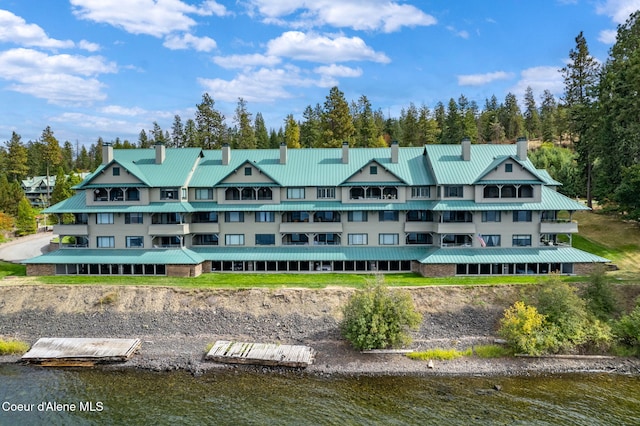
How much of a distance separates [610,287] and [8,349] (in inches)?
1793

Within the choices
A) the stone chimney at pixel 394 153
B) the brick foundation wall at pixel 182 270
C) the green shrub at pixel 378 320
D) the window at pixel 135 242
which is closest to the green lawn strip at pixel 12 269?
the window at pixel 135 242

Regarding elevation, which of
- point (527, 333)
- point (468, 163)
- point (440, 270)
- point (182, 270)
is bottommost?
point (527, 333)

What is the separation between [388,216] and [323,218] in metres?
6.64

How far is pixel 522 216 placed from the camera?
4544cm

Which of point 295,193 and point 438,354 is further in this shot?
point 295,193

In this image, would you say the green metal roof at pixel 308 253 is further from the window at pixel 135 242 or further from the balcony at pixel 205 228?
the window at pixel 135 242

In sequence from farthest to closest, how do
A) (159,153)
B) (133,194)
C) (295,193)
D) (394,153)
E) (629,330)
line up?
(159,153)
(394,153)
(295,193)
(133,194)
(629,330)

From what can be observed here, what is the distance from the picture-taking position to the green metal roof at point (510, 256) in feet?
141

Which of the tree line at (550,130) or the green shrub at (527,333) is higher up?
the tree line at (550,130)

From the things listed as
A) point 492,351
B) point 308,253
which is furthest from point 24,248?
point 492,351

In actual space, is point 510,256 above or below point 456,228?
below

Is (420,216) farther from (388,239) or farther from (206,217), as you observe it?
(206,217)

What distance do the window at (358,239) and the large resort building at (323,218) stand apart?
4.0 inches

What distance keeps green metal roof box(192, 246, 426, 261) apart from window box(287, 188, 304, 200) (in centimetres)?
525
